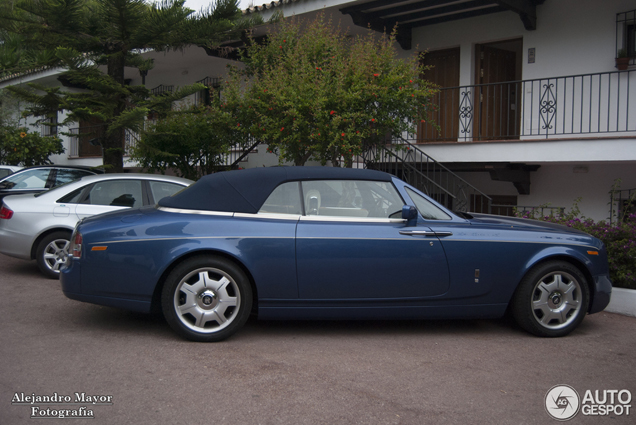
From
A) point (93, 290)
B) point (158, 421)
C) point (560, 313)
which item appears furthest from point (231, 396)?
point (560, 313)

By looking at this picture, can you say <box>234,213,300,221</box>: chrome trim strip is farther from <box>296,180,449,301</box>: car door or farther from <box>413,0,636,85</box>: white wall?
<box>413,0,636,85</box>: white wall

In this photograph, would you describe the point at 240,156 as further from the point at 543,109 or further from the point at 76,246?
the point at 76,246

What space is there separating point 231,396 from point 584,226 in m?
5.38

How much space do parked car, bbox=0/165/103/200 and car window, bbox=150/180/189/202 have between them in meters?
3.26

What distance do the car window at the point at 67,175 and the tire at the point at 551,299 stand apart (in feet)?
26.7

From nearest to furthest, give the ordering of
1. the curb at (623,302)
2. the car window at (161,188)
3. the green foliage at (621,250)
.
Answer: the curb at (623,302) < the green foliage at (621,250) < the car window at (161,188)

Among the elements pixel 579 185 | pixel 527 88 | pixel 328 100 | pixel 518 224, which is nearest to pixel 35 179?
pixel 328 100

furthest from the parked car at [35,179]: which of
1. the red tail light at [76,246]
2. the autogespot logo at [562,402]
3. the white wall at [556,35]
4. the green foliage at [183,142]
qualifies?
the autogespot logo at [562,402]

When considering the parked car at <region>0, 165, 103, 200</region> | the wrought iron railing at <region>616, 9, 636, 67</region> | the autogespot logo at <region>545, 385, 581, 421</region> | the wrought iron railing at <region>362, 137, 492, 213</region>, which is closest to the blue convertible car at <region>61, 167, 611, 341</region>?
the autogespot logo at <region>545, 385, 581, 421</region>

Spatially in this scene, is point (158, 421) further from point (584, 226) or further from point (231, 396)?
point (584, 226)

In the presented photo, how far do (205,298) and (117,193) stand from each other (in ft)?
12.1

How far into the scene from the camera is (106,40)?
36.2ft

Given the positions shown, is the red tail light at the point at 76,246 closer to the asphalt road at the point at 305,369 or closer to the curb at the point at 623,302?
the asphalt road at the point at 305,369

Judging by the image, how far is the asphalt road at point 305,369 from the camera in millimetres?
3518
